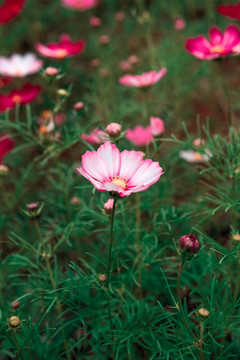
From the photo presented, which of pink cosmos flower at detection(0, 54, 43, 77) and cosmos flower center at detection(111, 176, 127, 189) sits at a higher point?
cosmos flower center at detection(111, 176, 127, 189)

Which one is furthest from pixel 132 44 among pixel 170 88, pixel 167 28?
pixel 170 88

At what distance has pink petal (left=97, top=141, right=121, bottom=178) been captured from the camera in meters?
0.76

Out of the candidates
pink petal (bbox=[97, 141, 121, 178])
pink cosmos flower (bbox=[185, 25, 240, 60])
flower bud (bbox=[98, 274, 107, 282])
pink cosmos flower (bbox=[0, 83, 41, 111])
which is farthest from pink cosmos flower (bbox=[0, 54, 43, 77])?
flower bud (bbox=[98, 274, 107, 282])

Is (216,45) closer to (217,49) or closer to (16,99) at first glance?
(217,49)

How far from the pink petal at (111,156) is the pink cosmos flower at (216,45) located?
457 millimetres

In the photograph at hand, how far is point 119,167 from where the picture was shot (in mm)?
777

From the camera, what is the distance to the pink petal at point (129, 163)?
0.77 meters

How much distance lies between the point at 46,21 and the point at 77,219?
6.07 feet

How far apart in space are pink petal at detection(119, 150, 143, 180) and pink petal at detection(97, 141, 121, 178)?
1 centimetres

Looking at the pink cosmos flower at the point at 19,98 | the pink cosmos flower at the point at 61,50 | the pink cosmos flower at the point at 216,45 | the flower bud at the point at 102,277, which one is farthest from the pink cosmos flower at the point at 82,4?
the flower bud at the point at 102,277

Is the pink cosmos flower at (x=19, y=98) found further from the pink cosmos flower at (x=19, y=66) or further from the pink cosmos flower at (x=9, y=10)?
the pink cosmos flower at (x=9, y=10)

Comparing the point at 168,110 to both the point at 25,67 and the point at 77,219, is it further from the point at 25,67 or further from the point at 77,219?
the point at 77,219

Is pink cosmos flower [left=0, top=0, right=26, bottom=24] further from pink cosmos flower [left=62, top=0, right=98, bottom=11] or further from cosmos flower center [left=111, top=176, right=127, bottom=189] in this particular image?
cosmos flower center [left=111, top=176, right=127, bottom=189]

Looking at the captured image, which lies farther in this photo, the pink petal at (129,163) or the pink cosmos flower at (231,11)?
the pink cosmos flower at (231,11)
